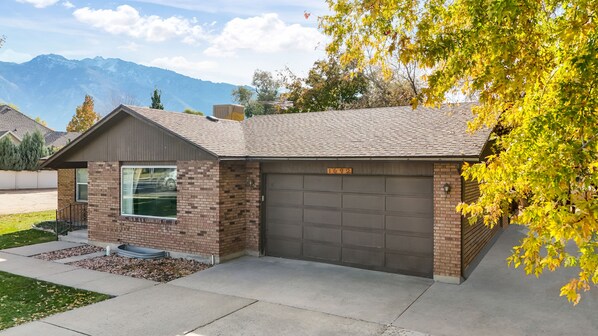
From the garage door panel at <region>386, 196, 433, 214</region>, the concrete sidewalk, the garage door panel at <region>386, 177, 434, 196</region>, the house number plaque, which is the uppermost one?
the house number plaque

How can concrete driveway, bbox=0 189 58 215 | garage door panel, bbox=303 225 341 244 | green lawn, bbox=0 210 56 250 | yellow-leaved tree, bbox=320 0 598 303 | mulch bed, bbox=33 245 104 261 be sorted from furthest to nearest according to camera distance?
1. concrete driveway, bbox=0 189 58 215
2. green lawn, bbox=0 210 56 250
3. mulch bed, bbox=33 245 104 261
4. garage door panel, bbox=303 225 341 244
5. yellow-leaved tree, bbox=320 0 598 303

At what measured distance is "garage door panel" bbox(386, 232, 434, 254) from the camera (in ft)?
33.0

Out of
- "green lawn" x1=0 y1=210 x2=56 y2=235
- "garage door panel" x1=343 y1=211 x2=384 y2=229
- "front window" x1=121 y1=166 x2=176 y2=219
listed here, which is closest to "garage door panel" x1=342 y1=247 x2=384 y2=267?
"garage door panel" x1=343 y1=211 x2=384 y2=229

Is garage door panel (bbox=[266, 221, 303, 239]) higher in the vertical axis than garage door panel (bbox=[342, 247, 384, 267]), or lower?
higher

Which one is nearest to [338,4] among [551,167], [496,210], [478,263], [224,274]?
[496,210]

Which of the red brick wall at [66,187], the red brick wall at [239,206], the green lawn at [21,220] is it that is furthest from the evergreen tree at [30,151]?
the red brick wall at [239,206]

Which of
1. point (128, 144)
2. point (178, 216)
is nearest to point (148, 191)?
point (178, 216)

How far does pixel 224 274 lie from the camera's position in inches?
412

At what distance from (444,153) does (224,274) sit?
574 centimetres

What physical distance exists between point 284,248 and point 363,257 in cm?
234

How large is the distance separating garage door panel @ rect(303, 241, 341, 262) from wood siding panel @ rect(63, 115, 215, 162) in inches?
137

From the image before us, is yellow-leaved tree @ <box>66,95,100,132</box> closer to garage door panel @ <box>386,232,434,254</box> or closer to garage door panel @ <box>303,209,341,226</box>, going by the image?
garage door panel @ <box>303,209,341,226</box>

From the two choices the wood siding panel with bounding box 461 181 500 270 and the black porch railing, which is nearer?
the wood siding panel with bounding box 461 181 500 270

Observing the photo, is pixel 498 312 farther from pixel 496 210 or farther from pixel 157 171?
pixel 157 171
